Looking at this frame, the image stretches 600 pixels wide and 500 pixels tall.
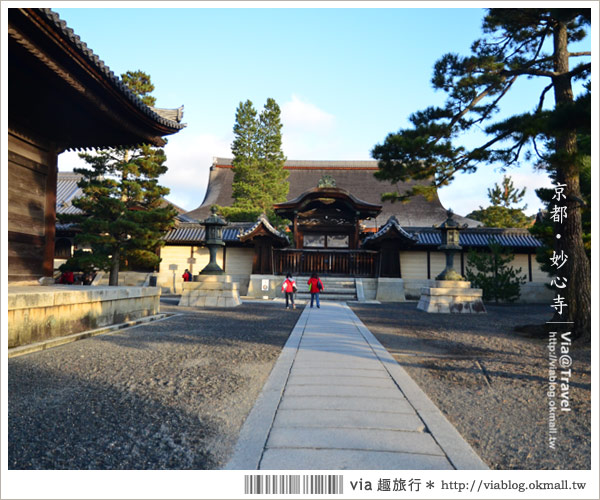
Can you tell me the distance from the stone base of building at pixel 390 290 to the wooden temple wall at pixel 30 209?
47.6 feet

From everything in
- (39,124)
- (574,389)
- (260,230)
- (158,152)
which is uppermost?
(158,152)

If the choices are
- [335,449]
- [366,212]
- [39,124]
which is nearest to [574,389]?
[335,449]

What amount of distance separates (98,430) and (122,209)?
49.8ft

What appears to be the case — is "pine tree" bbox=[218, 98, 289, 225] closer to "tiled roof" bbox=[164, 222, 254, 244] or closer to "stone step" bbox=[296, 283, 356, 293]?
"tiled roof" bbox=[164, 222, 254, 244]

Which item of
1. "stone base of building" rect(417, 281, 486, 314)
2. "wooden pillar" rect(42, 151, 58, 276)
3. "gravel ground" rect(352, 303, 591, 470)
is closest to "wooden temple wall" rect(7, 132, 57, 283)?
"wooden pillar" rect(42, 151, 58, 276)

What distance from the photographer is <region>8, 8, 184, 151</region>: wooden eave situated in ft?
16.0

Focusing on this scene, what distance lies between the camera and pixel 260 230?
19641 millimetres

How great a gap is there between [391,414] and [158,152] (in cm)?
1799

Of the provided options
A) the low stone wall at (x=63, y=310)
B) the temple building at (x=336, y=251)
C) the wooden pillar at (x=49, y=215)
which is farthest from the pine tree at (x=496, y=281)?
the wooden pillar at (x=49, y=215)

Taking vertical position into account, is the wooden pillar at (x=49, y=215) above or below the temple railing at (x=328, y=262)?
above

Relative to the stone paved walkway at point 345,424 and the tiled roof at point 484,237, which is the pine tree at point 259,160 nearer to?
the tiled roof at point 484,237

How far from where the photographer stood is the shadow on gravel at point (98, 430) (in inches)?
94.7

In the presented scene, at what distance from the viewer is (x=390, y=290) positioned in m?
19.3

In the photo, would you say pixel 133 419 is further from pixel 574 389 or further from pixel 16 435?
pixel 574 389
